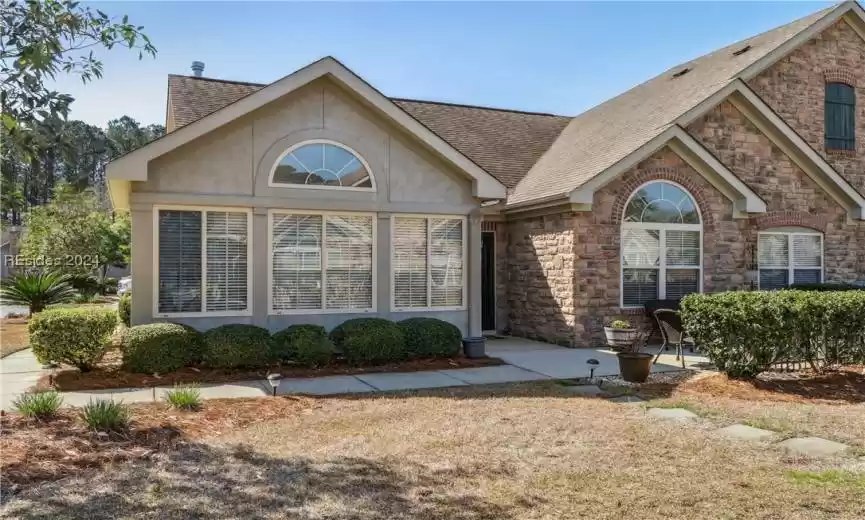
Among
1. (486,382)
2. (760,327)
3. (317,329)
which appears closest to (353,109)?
(317,329)

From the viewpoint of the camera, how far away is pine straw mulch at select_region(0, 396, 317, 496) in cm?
536

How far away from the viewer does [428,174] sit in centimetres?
1220

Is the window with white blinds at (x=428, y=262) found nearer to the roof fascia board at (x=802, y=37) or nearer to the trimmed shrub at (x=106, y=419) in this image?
the trimmed shrub at (x=106, y=419)

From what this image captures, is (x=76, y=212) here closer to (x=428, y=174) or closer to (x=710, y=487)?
(x=428, y=174)

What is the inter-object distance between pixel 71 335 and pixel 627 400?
768 cm

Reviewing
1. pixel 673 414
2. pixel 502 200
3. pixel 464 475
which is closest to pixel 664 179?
pixel 502 200

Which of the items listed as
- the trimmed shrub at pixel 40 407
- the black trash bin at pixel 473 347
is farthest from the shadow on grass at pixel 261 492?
the black trash bin at pixel 473 347

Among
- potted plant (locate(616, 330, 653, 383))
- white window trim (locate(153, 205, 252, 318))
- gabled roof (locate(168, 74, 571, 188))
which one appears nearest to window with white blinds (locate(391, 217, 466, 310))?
white window trim (locate(153, 205, 252, 318))

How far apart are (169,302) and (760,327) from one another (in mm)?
8938

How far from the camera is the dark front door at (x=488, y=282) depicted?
15453 millimetres

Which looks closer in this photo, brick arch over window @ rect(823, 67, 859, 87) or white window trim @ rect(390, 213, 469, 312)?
white window trim @ rect(390, 213, 469, 312)

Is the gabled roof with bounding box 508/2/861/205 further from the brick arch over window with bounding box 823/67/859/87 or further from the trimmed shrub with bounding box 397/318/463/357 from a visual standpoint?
Answer: the trimmed shrub with bounding box 397/318/463/357

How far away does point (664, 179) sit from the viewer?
1347 cm

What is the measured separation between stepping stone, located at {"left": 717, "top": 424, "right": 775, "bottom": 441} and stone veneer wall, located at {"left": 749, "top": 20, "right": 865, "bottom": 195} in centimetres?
1202
